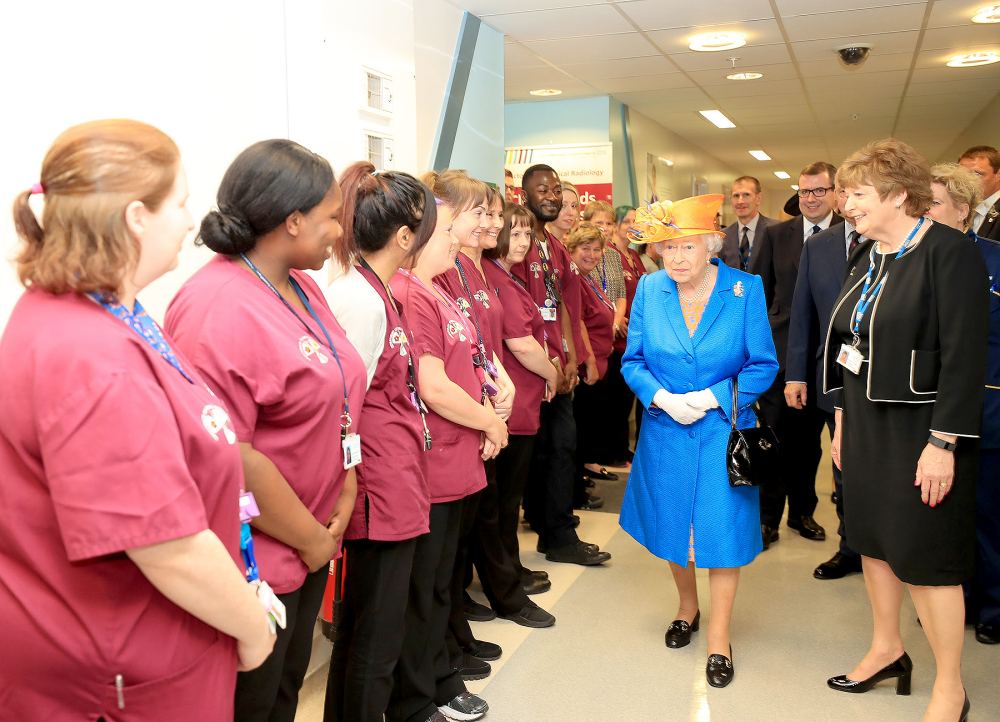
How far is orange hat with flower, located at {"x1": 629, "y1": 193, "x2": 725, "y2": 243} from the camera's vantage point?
311 cm

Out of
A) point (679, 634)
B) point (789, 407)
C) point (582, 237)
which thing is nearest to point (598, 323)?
point (582, 237)

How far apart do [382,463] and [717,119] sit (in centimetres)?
831

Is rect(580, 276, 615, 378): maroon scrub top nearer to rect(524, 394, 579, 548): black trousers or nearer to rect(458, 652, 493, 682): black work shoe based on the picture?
rect(524, 394, 579, 548): black trousers

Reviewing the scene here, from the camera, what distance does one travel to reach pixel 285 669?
1.81 meters

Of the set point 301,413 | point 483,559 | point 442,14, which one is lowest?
point 483,559

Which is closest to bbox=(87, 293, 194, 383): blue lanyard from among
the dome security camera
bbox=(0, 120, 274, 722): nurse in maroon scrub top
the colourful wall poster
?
bbox=(0, 120, 274, 722): nurse in maroon scrub top

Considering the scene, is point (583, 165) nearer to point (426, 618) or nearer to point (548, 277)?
point (548, 277)

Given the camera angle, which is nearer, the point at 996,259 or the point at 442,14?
the point at 996,259

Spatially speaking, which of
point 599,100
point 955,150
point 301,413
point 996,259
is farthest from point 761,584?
point 955,150

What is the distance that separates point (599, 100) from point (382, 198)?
607 centimetres

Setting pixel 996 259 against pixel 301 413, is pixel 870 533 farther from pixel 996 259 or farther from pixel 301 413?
pixel 301 413

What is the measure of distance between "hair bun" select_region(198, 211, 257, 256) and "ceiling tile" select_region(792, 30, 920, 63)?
5142 millimetres

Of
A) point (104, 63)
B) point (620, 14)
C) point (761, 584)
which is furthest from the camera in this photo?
point (620, 14)

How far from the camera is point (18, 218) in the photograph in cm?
118
